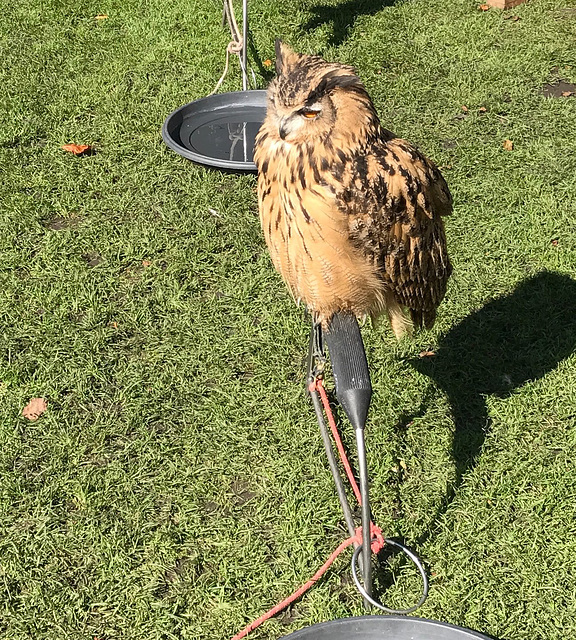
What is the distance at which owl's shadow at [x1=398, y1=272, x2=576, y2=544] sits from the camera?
129 inches

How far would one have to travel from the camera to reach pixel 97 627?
261cm

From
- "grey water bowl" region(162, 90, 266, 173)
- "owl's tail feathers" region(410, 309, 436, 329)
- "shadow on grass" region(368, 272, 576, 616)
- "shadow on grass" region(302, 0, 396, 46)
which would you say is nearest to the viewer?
"owl's tail feathers" region(410, 309, 436, 329)

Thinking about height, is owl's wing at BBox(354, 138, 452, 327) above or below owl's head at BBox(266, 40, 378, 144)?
below

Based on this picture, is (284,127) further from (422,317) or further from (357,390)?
(422,317)

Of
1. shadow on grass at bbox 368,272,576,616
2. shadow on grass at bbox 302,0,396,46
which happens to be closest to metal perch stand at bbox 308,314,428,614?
shadow on grass at bbox 368,272,576,616

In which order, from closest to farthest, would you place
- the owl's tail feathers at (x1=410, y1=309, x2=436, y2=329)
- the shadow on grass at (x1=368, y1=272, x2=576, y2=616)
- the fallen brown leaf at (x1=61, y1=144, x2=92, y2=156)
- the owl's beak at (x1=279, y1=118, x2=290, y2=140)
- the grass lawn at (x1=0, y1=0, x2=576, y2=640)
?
1. the owl's beak at (x1=279, y1=118, x2=290, y2=140)
2. the grass lawn at (x1=0, y1=0, x2=576, y2=640)
3. the owl's tail feathers at (x1=410, y1=309, x2=436, y2=329)
4. the shadow on grass at (x1=368, y1=272, x2=576, y2=616)
5. the fallen brown leaf at (x1=61, y1=144, x2=92, y2=156)

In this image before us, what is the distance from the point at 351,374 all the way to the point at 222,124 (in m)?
3.10

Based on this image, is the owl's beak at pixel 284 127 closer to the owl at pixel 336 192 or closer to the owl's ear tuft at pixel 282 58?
the owl at pixel 336 192

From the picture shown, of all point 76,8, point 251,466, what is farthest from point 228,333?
point 76,8

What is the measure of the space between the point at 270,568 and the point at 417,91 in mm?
4399

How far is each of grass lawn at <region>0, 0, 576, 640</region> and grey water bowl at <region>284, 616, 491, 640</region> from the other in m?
0.54

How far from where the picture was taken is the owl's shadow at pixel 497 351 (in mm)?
3289

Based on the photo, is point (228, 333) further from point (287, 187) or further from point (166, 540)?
point (287, 187)

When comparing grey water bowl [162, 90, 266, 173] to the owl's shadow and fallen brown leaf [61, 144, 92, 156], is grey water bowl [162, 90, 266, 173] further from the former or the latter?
the owl's shadow
